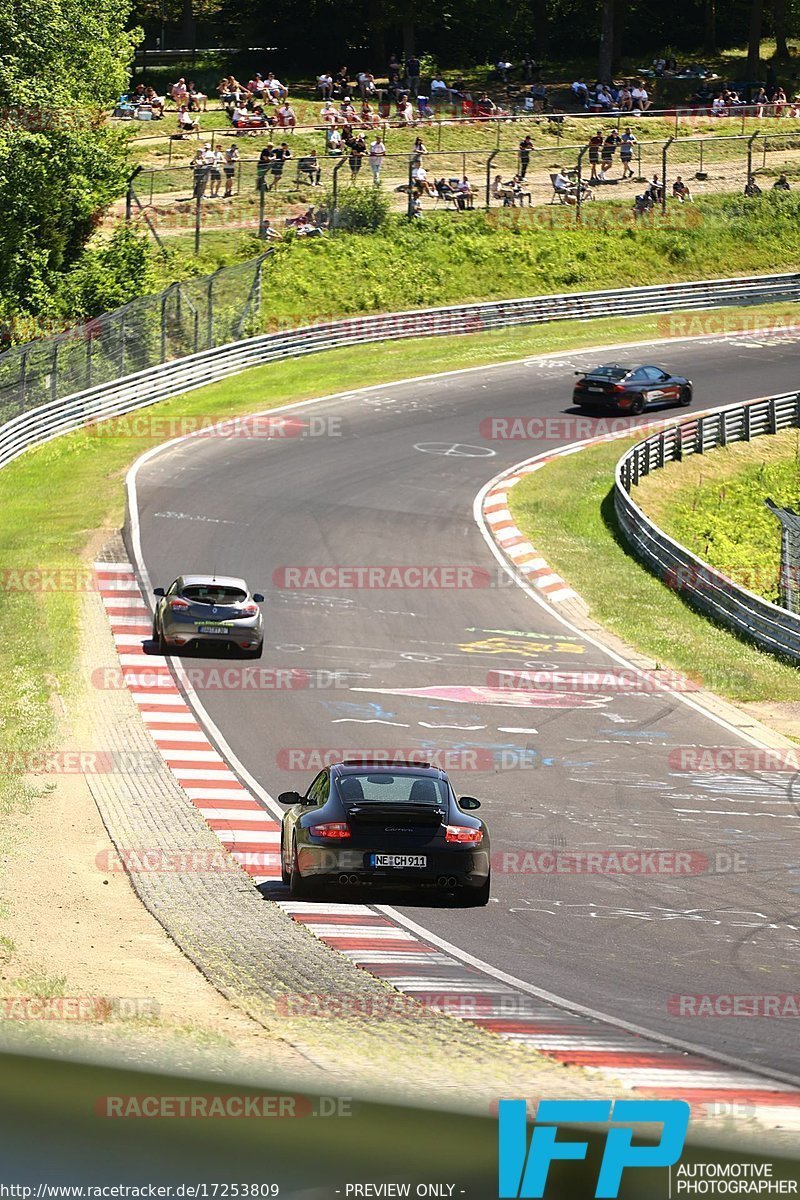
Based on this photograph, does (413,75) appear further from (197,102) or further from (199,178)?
(199,178)

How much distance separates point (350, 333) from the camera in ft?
183

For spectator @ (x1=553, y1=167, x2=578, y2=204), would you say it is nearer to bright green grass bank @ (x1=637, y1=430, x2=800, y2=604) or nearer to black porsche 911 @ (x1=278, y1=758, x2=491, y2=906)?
bright green grass bank @ (x1=637, y1=430, x2=800, y2=604)

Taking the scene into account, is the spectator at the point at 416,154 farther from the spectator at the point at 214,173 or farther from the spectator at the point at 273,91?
the spectator at the point at 273,91

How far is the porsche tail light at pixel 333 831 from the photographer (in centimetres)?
1617

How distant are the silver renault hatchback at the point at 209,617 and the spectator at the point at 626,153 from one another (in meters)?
43.3

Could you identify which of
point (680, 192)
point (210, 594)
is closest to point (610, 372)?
point (680, 192)

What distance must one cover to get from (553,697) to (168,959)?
12591 millimetres

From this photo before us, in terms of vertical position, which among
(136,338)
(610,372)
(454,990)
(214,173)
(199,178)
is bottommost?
(454,990)

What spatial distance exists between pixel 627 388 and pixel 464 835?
111 ft

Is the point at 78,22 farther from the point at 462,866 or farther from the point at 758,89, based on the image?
the point at 462,866

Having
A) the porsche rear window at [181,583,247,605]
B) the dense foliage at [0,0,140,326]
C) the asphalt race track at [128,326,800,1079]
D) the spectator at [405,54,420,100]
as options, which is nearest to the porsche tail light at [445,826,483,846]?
the asphalt race track at [128,326,800,1079]

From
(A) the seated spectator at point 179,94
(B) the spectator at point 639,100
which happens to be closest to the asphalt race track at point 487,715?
(A) the seated spectator at point 179,94

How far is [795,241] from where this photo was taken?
6725cm

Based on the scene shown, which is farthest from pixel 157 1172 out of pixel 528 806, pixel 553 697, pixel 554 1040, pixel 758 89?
pixel 758 89
